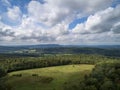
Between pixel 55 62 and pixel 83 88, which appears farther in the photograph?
pixel 55 62

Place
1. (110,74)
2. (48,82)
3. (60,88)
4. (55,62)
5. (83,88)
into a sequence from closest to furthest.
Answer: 1. (83,88)
2. (60,88)
3. (110,74)
4. (48,82)
5. (55,62)

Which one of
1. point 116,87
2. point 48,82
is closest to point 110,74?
point 116,87

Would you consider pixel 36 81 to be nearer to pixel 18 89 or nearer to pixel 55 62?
pixel 18 89

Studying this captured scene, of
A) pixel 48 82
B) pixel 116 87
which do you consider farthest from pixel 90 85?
pixel 48 82

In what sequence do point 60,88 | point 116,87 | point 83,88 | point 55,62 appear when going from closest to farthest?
point 83,88 < point 116,87 < point 60,88 < point 55,62

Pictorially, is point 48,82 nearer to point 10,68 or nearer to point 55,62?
point 10,68

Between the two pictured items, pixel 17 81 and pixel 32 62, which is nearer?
pixel 17 81

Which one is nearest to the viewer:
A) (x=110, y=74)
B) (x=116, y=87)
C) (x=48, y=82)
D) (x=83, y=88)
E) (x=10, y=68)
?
(x=83, y=88)

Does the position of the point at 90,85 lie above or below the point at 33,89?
above

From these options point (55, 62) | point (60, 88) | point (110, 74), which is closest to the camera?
point (60, 88)
